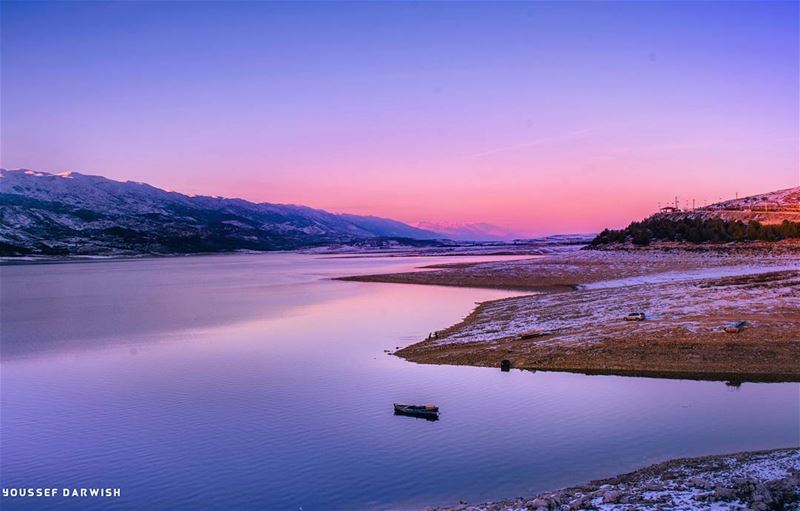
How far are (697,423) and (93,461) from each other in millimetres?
→ 22877

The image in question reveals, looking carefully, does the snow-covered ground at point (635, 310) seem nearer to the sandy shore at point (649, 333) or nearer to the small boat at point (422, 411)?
the sandy shore at point (649, 333)

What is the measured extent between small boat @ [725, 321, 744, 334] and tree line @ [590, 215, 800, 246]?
326 ft

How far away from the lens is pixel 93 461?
2108 cm

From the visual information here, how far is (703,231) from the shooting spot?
132625 millimetres

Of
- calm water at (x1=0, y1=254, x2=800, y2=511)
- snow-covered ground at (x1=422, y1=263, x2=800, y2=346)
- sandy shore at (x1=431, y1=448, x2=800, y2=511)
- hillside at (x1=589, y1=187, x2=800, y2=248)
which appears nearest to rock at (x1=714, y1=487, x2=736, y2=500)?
sandy shore at (x1=431, y1=448, x2=800, y2=511)

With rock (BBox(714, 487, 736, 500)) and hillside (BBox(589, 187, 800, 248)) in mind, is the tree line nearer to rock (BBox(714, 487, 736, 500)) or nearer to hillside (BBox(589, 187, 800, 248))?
hillside (BBox(589, 187, 800, 248))

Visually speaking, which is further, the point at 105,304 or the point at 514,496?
the point at 105,304

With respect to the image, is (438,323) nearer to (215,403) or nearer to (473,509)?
(215,403)

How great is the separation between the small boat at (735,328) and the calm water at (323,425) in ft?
24.2

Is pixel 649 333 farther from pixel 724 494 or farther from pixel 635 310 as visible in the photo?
pixel 724 494

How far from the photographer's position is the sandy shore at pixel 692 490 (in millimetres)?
14016

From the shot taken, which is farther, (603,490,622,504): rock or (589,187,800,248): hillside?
(589,187,800,248): hillside

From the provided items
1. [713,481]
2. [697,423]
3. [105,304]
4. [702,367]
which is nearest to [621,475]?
[713,481]

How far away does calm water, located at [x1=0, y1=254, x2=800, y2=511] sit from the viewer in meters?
18.6
